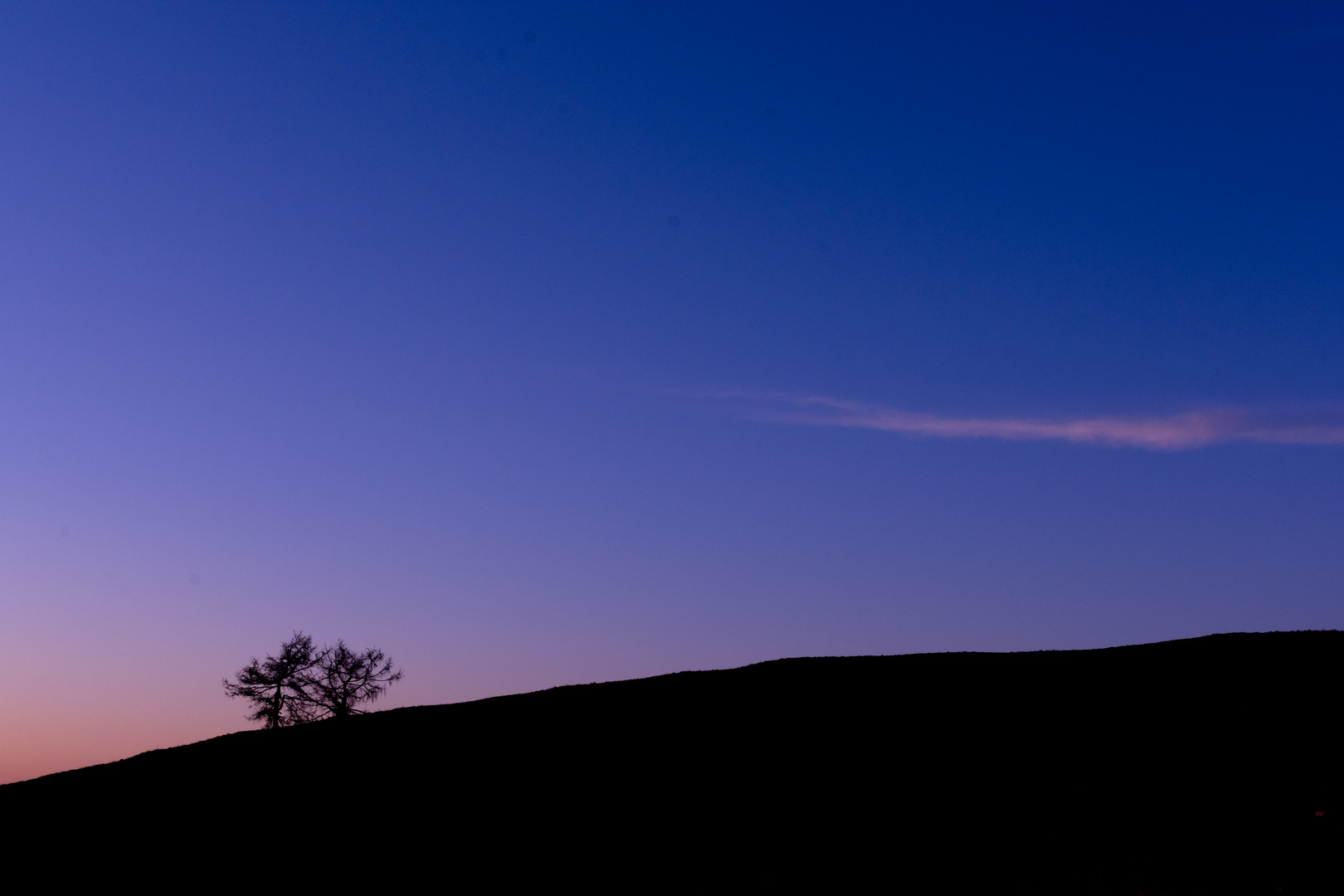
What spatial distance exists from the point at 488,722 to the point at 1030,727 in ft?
57.7

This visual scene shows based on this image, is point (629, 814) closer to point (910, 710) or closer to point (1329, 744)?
point (910, 710)

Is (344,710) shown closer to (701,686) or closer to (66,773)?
(66,773)

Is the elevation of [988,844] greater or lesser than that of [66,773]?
lesser

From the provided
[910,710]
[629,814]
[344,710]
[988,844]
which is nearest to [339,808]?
[629,814]

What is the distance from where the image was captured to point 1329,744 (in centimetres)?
2086

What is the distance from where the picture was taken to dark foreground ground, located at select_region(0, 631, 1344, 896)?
18.7 metres

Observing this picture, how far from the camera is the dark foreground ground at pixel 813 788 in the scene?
1870 centimetres

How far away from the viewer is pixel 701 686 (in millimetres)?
33719

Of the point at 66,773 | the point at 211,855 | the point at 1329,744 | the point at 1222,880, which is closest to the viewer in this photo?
the point at 1222,880

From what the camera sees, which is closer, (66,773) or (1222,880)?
(1222,880)

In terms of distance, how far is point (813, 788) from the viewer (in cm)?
2327

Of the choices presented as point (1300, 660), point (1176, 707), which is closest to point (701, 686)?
point (1176, 707)

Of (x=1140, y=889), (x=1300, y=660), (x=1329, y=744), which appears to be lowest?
(x=1140, y=889)

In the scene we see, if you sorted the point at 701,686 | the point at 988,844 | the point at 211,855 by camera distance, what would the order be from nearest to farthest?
the point at 988,844 → the point at 211,855 → the point at 701,686
